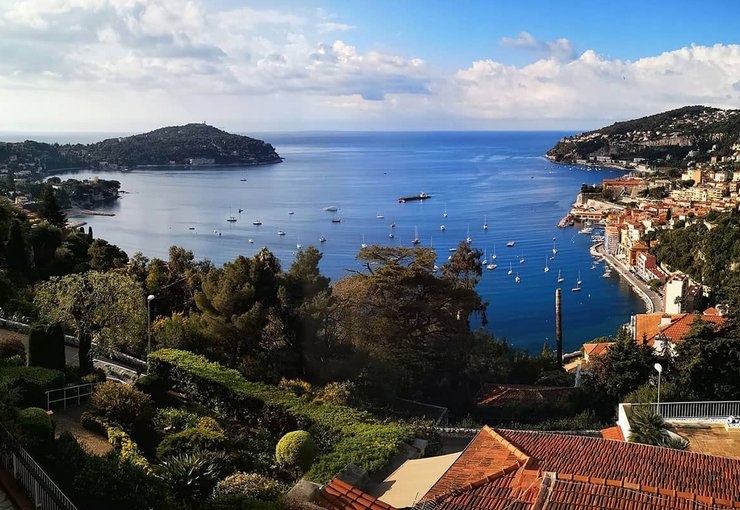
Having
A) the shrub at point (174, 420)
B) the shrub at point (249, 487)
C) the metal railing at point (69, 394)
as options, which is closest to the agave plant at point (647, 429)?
the shrub at point (249, 487)

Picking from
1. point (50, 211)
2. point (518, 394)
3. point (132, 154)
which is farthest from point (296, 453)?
point (132, 154)

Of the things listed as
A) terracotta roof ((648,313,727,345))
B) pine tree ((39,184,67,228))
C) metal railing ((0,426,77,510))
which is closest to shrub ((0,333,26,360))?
metal railing ((0,426,77,510))

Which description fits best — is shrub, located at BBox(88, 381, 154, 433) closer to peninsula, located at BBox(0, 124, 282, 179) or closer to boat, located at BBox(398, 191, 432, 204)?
boat, located at BBox(398, 191, 432, 204)

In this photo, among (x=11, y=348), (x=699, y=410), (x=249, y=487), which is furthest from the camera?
(x=11, y=348)

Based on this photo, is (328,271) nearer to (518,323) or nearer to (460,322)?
(518,323)

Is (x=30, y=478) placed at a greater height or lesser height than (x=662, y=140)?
lesser

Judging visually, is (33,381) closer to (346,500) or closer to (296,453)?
(296,453)

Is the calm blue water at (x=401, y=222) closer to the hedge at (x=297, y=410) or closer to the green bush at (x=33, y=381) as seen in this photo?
the hedge at (x=297, y=410)
